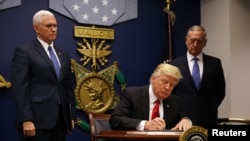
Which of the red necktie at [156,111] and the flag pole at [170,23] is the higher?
the flag pole at [170,23]

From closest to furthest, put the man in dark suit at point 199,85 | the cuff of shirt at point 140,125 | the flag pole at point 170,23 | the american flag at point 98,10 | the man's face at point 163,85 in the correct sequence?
the cuff of shirt at point 140,125 → the man's face at point 163,85 → the man in dark suit at point 199,85 → the american flag at point 98,10 → the flag pole at point 170,23

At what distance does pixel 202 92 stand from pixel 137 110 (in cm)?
145

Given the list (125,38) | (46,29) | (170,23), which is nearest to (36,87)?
(46,29)

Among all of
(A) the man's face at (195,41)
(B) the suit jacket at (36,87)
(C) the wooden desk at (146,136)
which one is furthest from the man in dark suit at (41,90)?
(A) the man's face at (195,41)

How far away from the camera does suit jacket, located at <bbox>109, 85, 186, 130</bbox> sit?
278 centimetres

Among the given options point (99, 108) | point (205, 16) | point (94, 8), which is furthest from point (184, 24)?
point (99, 108)

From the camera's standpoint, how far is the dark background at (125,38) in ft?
15.0

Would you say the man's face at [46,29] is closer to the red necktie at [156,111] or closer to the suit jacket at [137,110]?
the suit jacket at [137,110]

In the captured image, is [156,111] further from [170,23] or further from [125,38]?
[170,23]

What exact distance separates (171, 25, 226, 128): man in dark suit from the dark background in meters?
1.21

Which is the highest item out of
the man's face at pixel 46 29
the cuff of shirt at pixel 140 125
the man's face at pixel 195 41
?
the man's face at pixel 46 29

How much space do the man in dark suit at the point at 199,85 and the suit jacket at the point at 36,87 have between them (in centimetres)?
136

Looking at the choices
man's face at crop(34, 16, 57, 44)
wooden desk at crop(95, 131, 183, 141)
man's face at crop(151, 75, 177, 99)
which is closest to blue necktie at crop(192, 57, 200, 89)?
man's face at crop(151, 75, 177, 99)

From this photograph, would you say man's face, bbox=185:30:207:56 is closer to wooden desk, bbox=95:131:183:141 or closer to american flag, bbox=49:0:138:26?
american flag, bbox=49:0:138:26
